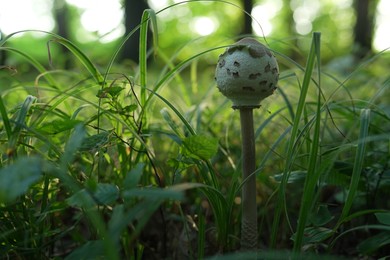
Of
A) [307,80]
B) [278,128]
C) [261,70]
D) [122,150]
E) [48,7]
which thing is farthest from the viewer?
[48,7]

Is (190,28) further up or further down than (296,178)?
further up

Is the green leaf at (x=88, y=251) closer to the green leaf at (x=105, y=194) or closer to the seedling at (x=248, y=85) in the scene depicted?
the green leaf at (x=105, y=194)

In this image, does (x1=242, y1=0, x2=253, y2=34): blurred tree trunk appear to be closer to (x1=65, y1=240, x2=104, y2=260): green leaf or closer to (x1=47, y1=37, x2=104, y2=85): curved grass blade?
(x1=47, y1=37, x2=104, y2=85): curved grass blade

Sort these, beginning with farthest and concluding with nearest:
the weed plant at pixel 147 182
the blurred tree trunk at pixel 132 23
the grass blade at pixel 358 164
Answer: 1. the blurred tree trunk at pixel 132 23
2. the grass blade at pixel 358 164
3. the weed plant at pixel 147 182

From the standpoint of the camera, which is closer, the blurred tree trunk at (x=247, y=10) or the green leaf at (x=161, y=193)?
the green leaf at (x=161, y=193)

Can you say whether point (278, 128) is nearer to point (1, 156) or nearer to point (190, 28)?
point (1, 156)

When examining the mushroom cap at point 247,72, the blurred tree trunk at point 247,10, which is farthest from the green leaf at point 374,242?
the blurred tree trunk at point 247,10

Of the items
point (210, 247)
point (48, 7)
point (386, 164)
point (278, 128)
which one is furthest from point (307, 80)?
point (48, 7)

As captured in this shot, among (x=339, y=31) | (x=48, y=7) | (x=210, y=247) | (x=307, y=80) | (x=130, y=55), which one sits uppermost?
(x=48, y=7)
